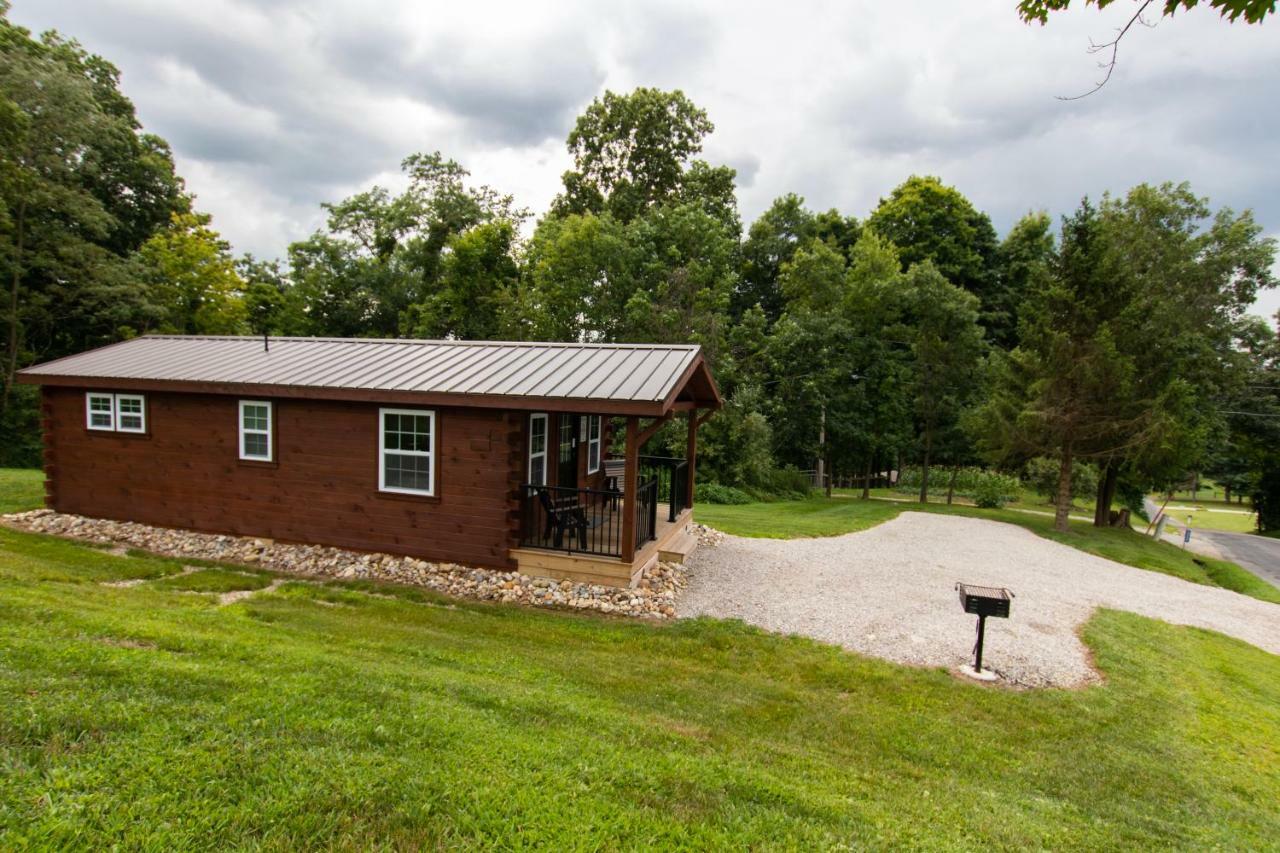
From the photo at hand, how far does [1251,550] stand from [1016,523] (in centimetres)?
1506

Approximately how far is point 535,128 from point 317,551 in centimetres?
1848

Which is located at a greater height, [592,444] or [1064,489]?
[592,444]

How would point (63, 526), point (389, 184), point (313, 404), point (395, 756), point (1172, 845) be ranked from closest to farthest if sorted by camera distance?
point (395, 756)
point (1172, 845)
point (313, 404)
point (63, 526)
point (389, 184)

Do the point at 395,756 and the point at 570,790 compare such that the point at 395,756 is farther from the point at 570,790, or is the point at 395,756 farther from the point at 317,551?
the point at 317,551

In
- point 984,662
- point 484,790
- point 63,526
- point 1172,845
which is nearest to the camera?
point 484,790

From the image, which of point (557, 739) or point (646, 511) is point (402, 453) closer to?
point (646, 511)

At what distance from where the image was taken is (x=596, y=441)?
12078 millimetres

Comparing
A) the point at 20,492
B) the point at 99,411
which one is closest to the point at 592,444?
the point at 99,411

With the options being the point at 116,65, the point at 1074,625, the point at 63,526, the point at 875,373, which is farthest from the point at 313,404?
the point at 116,65

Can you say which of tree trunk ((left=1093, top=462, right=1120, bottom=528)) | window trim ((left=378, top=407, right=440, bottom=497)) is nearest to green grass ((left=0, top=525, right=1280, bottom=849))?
window trim ((left=378, top=407, right=440, bottom=497))

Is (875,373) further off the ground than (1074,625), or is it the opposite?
(875,373)

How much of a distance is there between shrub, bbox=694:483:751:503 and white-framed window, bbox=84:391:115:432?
13393 mm

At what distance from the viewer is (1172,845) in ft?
11.6

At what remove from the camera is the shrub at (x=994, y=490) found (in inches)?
957
